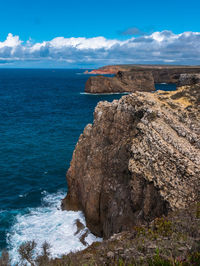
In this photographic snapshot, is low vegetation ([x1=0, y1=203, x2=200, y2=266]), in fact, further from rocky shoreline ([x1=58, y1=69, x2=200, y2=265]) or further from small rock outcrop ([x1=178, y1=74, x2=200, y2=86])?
small rock outcrop ([x1=178, y1=74, x2=200, y2=86])

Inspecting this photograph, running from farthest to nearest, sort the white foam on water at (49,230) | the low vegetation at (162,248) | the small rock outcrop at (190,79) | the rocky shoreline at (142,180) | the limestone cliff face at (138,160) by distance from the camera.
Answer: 1. the small rock outcrop at (190,79)
2. the white foam on water at (49,230)
3. the limestone cliff face at (138,160)
4. the rocky shoreline at (142,180)
5. the low vegetation at (162,248)

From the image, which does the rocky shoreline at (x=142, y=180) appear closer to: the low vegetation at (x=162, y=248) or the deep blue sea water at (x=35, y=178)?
the low vegetation at (x=162, y=248)

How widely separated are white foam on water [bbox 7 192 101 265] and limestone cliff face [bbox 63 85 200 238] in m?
1.94

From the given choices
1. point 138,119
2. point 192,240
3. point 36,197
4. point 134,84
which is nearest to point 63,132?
point 36,197

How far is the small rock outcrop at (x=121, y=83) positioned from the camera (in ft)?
424

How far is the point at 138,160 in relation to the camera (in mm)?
19359

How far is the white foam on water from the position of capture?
23519 millimetres

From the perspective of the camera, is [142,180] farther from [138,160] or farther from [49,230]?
[49,230]

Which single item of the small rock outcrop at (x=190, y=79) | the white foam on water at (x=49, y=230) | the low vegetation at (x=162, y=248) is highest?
the small rock outcrop at (x=190, y=79)

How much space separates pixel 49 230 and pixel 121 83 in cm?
12010

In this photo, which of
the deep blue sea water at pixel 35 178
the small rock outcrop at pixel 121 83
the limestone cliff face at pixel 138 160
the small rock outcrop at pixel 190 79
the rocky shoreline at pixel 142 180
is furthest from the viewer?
the small rock outcrop at pixel 121 83

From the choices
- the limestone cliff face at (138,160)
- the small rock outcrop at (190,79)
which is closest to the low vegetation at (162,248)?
the limestone cliff face at (138,160)

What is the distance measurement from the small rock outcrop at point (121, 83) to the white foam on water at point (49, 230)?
10376 centimetres

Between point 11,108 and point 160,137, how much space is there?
7801 cm
